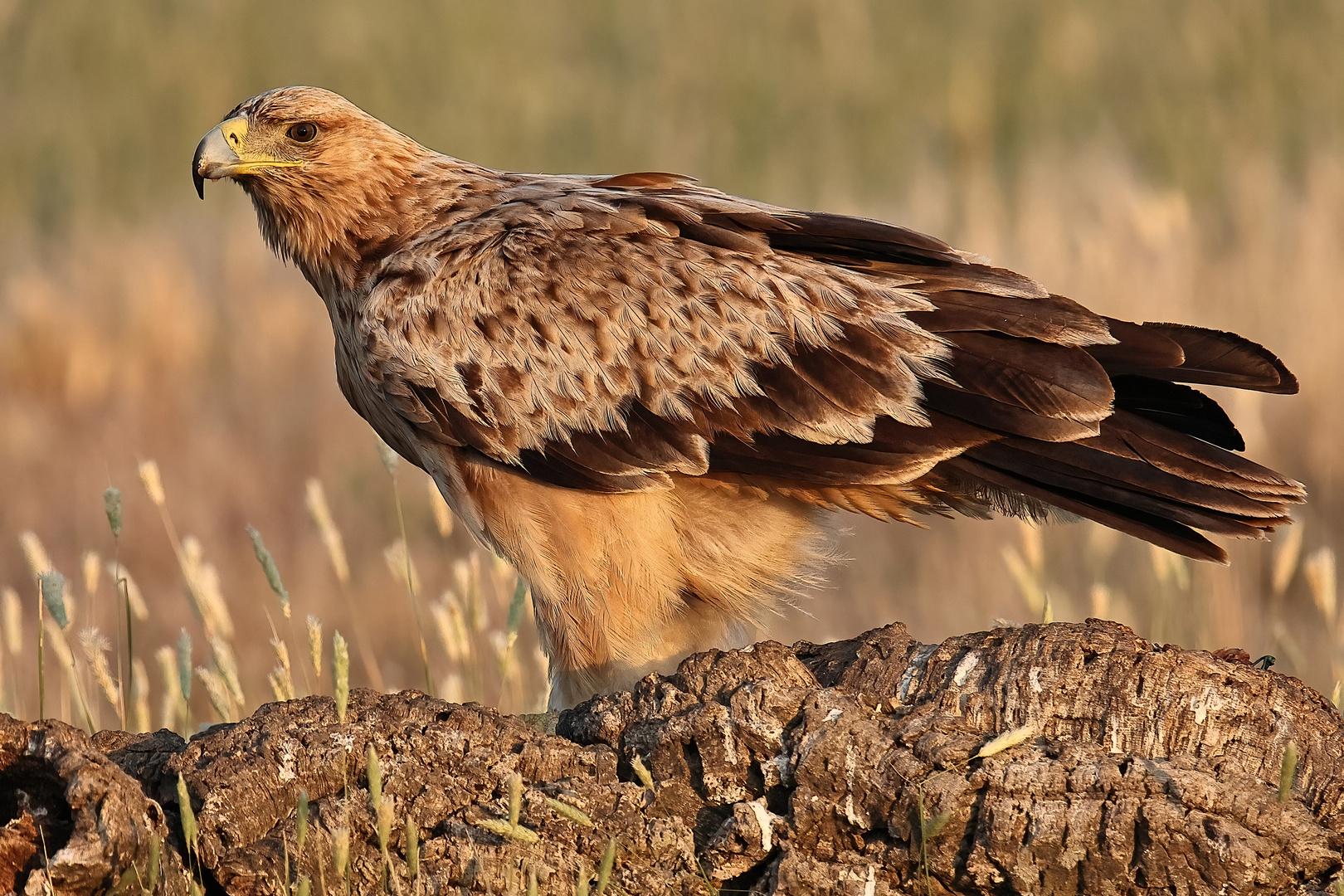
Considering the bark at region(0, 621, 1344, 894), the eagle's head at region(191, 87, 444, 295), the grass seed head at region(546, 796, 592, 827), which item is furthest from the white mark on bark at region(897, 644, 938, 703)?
the eagle's head at region(191, 87, 444, 295)

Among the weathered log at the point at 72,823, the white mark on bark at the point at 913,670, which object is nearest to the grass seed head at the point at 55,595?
the weathered log at the point at 72,823

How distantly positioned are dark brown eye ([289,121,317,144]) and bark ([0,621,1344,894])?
257cm

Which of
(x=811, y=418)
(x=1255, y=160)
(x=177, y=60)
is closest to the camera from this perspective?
(x=811, y=418)

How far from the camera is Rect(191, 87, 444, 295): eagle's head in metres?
5.37

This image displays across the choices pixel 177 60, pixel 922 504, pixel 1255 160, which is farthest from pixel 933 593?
pixel 177 60

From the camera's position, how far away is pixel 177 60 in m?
16.6

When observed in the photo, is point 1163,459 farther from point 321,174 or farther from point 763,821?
point 321,174

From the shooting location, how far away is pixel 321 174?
542 centimetres

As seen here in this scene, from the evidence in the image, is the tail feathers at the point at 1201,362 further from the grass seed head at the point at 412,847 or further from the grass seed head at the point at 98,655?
the grass seed head at the point at 98,655

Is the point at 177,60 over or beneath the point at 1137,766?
over

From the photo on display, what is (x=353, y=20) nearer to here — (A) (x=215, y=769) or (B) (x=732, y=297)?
(B) (x=732, y=297)

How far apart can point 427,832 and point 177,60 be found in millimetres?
14861

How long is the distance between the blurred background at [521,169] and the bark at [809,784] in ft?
3.98

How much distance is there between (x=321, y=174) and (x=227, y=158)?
0.30 metres
